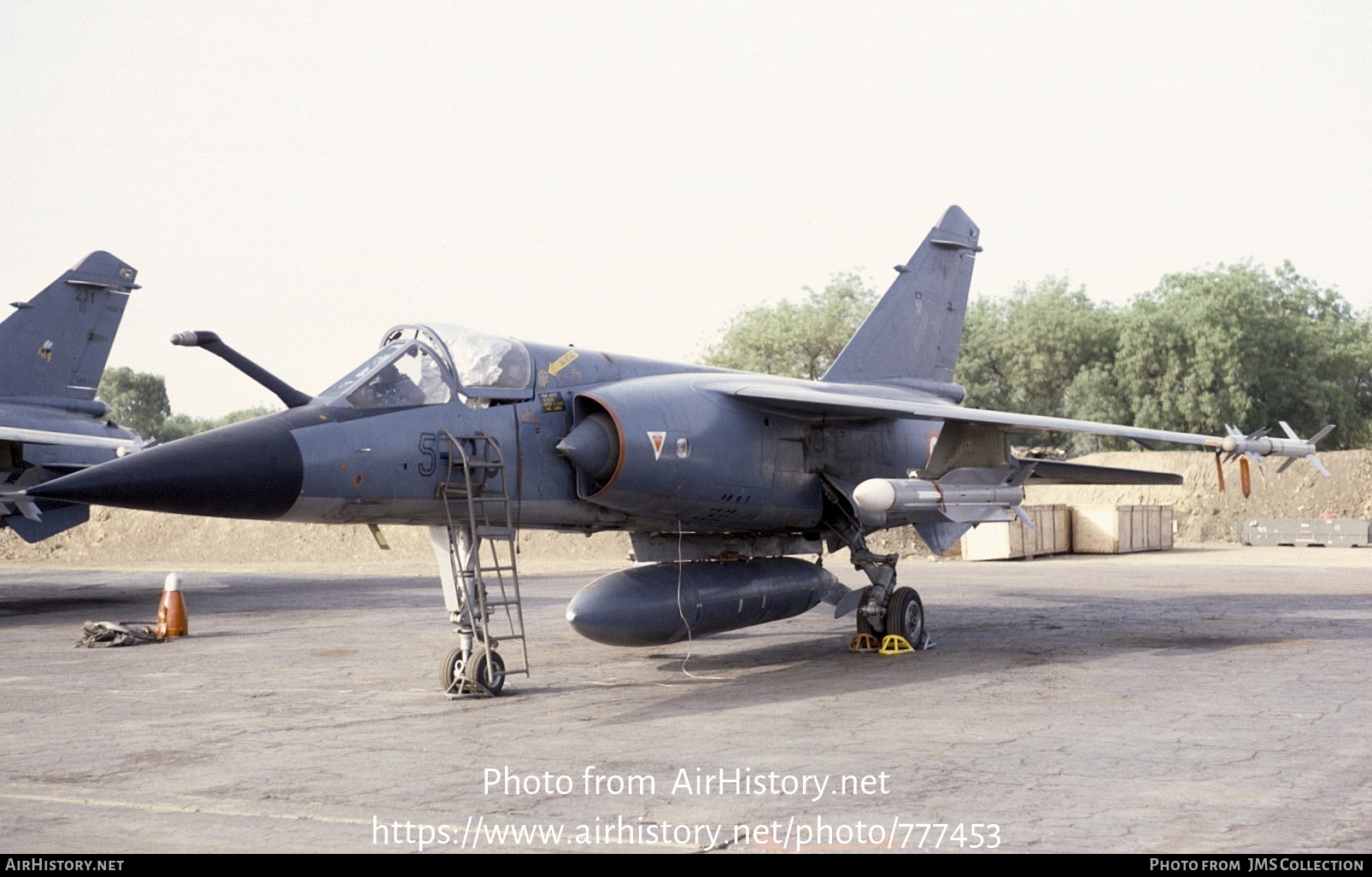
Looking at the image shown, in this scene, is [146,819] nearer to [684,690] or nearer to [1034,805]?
[1034,805]

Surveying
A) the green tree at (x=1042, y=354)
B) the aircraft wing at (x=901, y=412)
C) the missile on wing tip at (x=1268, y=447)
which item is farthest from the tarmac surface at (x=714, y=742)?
the green tree at (x=1042, y=354)

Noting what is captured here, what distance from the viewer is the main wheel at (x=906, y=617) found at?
509 inches

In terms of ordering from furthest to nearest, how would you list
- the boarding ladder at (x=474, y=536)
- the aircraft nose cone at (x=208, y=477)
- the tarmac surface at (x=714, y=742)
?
the boarding ladder at (x=474, y=536), the aircraft nose cone at (x=208, y=477), the tarmac surface at (x=714, y=742)

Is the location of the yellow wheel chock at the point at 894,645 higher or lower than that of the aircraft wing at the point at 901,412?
lower

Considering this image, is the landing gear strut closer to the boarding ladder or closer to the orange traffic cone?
the boarding ladder

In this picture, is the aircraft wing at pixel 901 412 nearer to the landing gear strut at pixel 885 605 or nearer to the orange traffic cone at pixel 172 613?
the landing gear strut at pixel 885 605

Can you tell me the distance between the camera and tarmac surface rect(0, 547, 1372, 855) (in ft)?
18.4

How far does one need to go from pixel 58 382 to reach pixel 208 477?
14676 millimetres

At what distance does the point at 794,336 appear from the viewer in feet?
218

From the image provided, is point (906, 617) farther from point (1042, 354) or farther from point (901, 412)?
point (1042, 354)

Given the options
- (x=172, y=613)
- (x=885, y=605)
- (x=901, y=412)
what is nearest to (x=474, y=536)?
(x=901, y=412)

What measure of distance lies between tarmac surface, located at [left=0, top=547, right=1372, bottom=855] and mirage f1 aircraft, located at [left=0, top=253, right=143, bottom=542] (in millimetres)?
4111

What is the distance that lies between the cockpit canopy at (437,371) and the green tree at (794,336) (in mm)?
54944

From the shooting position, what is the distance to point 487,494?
10266 mm
